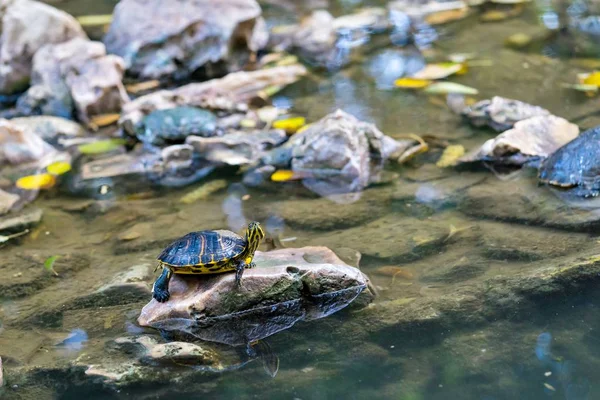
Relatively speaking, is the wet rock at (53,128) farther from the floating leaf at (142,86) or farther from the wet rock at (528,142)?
the wet rock at (528,142)

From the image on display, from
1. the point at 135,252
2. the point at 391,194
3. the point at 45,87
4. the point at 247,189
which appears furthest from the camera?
the point at 45,87

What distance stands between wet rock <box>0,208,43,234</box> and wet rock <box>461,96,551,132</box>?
3.18m

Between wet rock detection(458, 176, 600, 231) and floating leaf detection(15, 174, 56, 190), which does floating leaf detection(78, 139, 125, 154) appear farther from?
wet rock detection(458, 176, 600, 231)

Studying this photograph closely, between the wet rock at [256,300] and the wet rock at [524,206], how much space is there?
1087 mm

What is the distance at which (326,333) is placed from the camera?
305 centimetres

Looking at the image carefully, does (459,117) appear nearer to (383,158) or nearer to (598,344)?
(383,158)

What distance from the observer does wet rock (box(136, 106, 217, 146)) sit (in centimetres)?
545

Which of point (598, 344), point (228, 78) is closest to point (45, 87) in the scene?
point (228, 78)

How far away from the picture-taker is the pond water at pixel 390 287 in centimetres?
272

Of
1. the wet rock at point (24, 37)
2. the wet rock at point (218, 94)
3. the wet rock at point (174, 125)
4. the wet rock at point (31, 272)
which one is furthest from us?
the wet rock at point (24, 37)

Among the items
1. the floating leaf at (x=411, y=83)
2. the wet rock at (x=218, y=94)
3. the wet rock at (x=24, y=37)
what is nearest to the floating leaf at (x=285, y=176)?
the wet rock at (x=218, y=94)

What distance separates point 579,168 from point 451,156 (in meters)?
0.92

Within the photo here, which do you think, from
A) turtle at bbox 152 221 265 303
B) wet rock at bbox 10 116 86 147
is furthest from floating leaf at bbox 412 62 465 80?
turtle at bbox 152 221 265 303

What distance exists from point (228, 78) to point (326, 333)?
399cm
